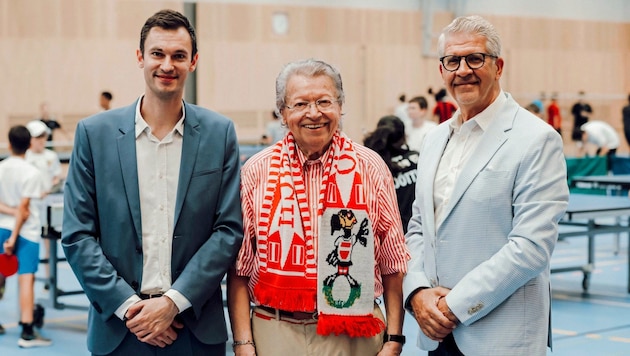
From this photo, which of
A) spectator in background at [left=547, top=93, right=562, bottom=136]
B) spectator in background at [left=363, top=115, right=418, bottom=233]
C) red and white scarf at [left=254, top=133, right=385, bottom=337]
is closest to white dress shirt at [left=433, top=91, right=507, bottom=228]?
red and white scarf at [left=254, top=133, right=385, bottom=337]

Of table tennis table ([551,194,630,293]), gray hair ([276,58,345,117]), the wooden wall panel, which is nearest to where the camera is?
gray hair ([276,58,345,117])

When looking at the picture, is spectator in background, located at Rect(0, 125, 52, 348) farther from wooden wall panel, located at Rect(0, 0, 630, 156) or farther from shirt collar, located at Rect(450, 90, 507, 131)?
wooden wall panel, located at Rect(0, 0, 630, 156)

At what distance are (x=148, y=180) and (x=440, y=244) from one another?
3.39 feet

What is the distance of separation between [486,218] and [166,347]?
117cm

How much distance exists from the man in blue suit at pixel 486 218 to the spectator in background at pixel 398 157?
3.22m

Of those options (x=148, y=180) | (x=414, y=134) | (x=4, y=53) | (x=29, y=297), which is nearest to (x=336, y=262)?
(x=148, y=180)

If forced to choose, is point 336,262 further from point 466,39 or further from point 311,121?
point 466,39

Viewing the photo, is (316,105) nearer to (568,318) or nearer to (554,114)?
(568,318)

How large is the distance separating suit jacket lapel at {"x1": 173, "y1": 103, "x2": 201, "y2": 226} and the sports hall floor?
4032mm

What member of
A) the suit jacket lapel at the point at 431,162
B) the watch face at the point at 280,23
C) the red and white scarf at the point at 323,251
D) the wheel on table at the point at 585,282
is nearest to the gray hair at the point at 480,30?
the suit jacket lapel at the point at 431,162

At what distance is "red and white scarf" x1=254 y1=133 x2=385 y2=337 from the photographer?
2.99m

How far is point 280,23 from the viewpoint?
70.9 ft

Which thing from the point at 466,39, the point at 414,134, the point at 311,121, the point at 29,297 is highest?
the point at 466,39

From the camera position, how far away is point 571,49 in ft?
86.1
